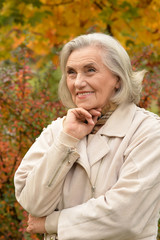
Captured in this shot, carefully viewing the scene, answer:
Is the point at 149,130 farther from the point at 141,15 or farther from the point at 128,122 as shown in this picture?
the point at 141,15

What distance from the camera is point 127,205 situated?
1975 millimetres

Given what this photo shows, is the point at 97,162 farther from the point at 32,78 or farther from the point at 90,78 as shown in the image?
the point at 32,78

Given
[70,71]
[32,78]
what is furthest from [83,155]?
[32,78]

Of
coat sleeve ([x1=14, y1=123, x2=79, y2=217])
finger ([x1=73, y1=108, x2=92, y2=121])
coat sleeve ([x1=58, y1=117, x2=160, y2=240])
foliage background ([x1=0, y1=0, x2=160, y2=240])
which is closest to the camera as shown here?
coat sleeve ([x1=58, y1=117, x2=160, y2=240])

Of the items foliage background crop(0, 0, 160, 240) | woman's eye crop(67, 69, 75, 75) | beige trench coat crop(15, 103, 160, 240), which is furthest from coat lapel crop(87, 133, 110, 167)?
foliage background crop(0, 0, 160, 240)

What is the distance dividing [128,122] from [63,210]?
0.69 meters

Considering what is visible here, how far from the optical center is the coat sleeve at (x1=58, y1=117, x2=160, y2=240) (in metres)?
1.98

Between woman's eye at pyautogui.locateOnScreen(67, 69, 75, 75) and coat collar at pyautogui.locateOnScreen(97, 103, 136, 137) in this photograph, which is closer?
coat collar at pyautogui.locateOnScreen(97, 103, 136, 137)

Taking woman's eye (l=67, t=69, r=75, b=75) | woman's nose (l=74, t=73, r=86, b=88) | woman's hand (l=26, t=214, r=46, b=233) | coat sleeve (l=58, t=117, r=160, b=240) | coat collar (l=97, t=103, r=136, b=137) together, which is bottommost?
woman's hand (l=26, t=214, r=46, b=233)

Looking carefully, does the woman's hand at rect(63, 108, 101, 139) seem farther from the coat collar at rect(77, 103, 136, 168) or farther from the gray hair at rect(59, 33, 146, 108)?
the gray hair at rect(59, 33, 146, 108)

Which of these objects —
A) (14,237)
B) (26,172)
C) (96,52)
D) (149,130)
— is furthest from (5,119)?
(149,130)

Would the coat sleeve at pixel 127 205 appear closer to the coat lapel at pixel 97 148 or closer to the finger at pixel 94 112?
the coat lapel at pixel 97 148

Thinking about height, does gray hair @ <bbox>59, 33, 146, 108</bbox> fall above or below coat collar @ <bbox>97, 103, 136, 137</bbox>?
above

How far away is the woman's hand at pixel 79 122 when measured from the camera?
7.30 ft
